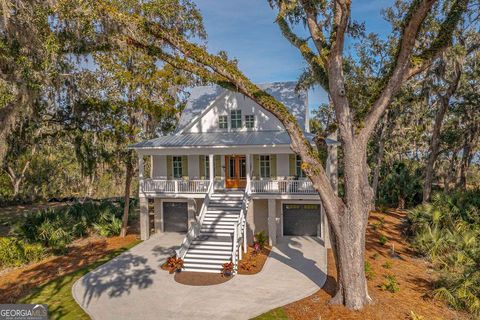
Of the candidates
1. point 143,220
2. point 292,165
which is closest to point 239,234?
point 292,165

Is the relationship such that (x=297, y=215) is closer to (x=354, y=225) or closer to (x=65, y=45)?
(x=354, y=225)

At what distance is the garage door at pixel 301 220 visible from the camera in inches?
741

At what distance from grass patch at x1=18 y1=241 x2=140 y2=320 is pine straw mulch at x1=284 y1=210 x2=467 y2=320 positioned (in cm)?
688

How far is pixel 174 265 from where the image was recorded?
14266 millimetres

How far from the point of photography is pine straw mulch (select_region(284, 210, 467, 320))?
10.1m

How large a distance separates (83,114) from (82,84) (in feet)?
7.44

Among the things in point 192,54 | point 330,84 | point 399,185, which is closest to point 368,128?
point 330,84

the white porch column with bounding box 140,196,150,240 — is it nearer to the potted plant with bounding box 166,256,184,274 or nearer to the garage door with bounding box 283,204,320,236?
the potted plant with bounding box 166,256,184,274

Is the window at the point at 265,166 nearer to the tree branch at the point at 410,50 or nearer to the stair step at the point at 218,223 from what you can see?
the stair step at the point at 218,223

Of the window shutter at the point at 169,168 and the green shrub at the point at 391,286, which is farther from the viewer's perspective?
the window shutter at the point at 169,168

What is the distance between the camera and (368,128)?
1016 centimetres

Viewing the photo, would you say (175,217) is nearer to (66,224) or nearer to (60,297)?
(66,224)

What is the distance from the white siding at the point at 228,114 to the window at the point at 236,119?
0.20 metres

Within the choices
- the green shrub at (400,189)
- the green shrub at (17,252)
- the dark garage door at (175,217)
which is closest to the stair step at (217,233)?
the dark garage door at (175,217)
